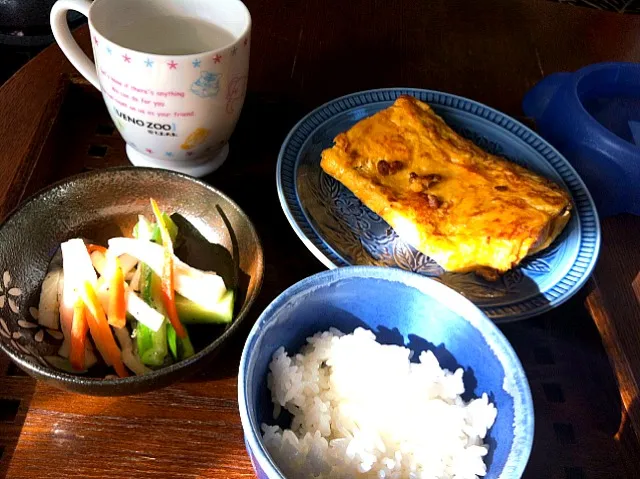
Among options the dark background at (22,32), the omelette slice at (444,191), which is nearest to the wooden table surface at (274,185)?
the omelette slice at (444,191)

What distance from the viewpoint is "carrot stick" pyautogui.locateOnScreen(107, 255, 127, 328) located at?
2.43 feet

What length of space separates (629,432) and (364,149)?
1.83 feet

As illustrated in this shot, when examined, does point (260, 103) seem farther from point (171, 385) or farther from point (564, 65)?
point (564, 65)

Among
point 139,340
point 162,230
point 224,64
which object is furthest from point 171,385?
point 224,64

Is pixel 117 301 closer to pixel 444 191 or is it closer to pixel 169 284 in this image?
pixel 169 284

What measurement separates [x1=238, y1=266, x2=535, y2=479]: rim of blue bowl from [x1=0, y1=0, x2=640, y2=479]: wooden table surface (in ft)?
0.50

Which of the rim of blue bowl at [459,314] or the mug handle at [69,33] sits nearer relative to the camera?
the rim of blue bowl at [459,314]

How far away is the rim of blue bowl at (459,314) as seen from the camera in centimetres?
58

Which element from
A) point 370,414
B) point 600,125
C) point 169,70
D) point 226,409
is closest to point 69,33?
point 169,70

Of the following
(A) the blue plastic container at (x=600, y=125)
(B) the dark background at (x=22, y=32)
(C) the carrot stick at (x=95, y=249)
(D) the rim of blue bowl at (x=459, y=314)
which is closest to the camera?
(D) the rim of blue bowl at (x=459, y=314)

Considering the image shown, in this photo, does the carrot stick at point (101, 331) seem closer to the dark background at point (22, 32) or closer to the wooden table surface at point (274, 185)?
the wooden table surface at point (274, 185)

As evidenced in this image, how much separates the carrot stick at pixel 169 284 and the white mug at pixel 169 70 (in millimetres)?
150

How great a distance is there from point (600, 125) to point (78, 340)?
92 cm

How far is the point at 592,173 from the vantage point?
109cm
